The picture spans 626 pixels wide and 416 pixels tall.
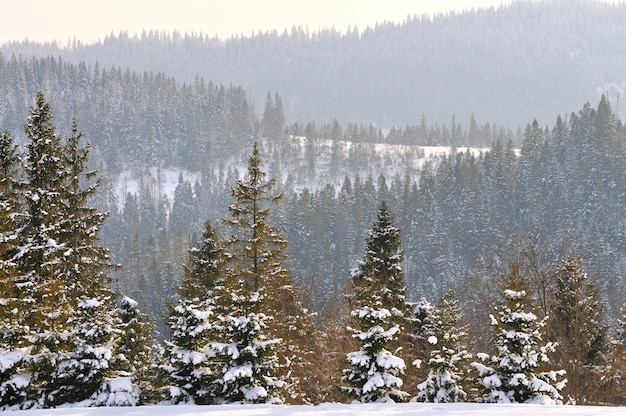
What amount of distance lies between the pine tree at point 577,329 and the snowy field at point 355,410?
13.0 m

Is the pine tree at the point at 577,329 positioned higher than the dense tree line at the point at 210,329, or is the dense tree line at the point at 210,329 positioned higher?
the dense tree line at the point at 210,329

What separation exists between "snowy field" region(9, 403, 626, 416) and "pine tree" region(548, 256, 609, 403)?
42.7ft

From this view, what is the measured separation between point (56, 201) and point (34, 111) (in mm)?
3188

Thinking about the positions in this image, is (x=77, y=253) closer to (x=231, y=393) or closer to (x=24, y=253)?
(x=24, y=253)

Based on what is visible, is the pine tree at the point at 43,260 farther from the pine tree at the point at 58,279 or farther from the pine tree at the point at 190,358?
the pine tree at the point at 190,358

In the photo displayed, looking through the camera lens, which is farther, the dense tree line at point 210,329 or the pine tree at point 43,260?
the pine tree at point 43,260

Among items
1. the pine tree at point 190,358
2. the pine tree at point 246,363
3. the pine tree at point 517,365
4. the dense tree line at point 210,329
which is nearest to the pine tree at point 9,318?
the dense tree line at point 210,329

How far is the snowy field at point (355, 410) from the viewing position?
12094mm

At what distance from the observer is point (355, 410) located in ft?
42.1

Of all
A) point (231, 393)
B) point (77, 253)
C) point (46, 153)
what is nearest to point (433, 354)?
point (231, 393)

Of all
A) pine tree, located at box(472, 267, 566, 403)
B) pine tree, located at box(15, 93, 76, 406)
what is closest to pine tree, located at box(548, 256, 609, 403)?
pine tree, located at box(472, 267, 566, 403)

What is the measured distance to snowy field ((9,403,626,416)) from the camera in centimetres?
1209

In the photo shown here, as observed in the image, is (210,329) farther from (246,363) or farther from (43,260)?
(43,260)

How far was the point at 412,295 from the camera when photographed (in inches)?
4200
